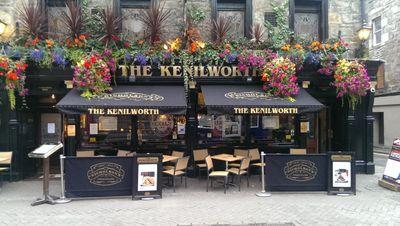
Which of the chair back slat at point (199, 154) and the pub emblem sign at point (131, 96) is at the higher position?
the pub emblem sign at point (131, 96)

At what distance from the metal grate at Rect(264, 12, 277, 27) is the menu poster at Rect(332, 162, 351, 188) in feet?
17.3

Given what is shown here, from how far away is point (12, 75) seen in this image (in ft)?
31.3

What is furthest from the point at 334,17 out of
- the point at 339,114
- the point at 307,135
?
the point at 307,135

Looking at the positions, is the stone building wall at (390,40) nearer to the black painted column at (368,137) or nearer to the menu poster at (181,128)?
the black painted column at (368,137)

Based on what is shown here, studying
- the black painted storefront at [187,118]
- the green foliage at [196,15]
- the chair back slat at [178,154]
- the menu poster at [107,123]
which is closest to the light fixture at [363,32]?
the black painted storefront at [187,118]

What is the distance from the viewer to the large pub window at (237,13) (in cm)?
1157

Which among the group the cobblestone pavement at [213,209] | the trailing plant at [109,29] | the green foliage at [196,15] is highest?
the green foliage at [196,15]

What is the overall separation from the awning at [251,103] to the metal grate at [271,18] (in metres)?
2.52

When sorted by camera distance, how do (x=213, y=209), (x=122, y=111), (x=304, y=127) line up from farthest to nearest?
(x=304, y=127), (x=122, y=111), (x=213, y=209)

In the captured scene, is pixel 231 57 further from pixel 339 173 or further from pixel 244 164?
pixel 339 173

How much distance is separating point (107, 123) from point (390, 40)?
16891mm

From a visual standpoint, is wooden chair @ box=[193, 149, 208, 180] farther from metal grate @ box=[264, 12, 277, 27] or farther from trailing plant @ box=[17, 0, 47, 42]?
trailing plant @ box=[17, 0, 47, 42]

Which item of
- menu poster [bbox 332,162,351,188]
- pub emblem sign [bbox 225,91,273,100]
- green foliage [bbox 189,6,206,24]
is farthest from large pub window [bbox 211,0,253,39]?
menu poster [bbox 332,162,351,188]

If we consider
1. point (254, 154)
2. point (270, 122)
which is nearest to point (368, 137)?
point (270, 122)
